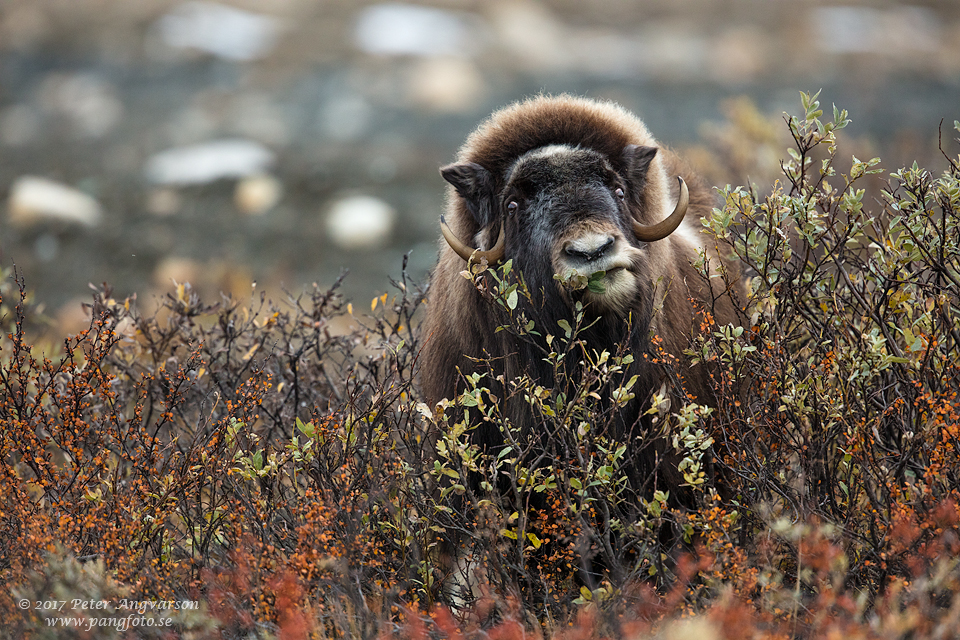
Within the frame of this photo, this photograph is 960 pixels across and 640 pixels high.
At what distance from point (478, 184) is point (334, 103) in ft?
41.2

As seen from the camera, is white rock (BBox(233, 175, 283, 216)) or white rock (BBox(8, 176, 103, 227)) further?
white rock (BBox(233, 175, 283, 216))

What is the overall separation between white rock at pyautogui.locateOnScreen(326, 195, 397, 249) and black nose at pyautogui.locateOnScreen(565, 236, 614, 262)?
838 cm

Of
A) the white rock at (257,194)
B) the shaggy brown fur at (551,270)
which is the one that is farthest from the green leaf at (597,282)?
the white rock at (257,194)

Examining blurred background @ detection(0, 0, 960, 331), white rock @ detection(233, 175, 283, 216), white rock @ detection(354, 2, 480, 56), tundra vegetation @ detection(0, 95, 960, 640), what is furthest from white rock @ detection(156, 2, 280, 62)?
tundra vegetation @ detection(0, 95, 960, 640)

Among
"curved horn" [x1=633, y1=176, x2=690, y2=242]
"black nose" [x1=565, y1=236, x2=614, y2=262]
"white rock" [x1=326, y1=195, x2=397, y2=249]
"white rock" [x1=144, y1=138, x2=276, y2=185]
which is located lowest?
"black nose" [x1=565, y1=236, x2=614, y2=262]

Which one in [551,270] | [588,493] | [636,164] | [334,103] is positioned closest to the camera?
[588,493]

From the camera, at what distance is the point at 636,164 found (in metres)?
3.39

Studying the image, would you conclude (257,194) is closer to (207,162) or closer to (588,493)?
(207,162)

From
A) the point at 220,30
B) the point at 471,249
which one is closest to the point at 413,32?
the point at 220,30

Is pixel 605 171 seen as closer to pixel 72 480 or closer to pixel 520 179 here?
pixel 520 179

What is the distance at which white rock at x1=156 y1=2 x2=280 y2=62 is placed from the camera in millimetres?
16391

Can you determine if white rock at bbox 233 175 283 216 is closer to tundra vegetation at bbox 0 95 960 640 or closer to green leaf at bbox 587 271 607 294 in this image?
tundra vegetation at bbox 0 95 960 640

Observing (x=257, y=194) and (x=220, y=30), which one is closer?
(x=257, y=194)

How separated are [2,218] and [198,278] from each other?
294 cm
